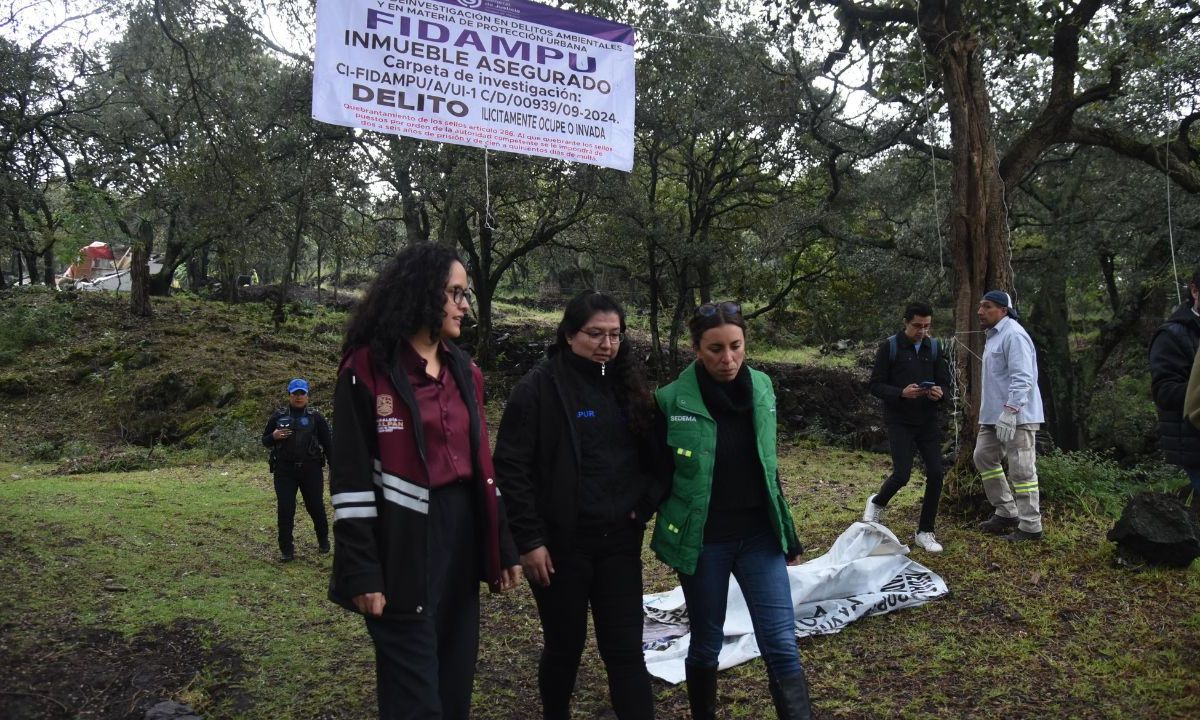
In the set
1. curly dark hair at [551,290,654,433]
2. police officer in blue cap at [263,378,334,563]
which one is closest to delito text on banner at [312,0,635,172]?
curly dark hair at [551,290,654,433]

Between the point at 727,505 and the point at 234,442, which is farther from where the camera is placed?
the point at 234,442

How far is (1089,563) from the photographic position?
5.17 meters

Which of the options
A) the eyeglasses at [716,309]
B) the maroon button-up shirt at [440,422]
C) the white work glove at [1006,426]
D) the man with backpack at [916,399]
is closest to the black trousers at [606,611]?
the maroon button-up shirt at [440,422]

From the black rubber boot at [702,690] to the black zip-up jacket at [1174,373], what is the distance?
248 centimetres

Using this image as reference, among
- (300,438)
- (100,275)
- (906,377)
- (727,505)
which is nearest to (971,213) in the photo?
(906,377)

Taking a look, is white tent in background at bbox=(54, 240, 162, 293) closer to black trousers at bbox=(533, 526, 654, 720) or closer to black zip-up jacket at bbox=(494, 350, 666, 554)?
black zip-up jacket at bbox=(494, 350, 666, 554)

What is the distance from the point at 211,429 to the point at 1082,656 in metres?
12.4

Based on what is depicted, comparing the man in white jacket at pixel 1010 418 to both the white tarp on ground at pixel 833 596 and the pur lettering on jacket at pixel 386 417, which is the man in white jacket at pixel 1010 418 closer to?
the white tarp on ground at pixel 833 596

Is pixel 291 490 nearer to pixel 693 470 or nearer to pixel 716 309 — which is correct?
pixel 693 470

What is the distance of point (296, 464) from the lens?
21.3 feet

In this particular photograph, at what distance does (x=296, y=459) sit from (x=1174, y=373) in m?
5.89

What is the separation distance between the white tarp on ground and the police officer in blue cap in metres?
3.09

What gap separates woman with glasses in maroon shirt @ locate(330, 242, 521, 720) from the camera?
2.37 meters

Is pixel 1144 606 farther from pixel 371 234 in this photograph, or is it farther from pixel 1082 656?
pixel 371 234
